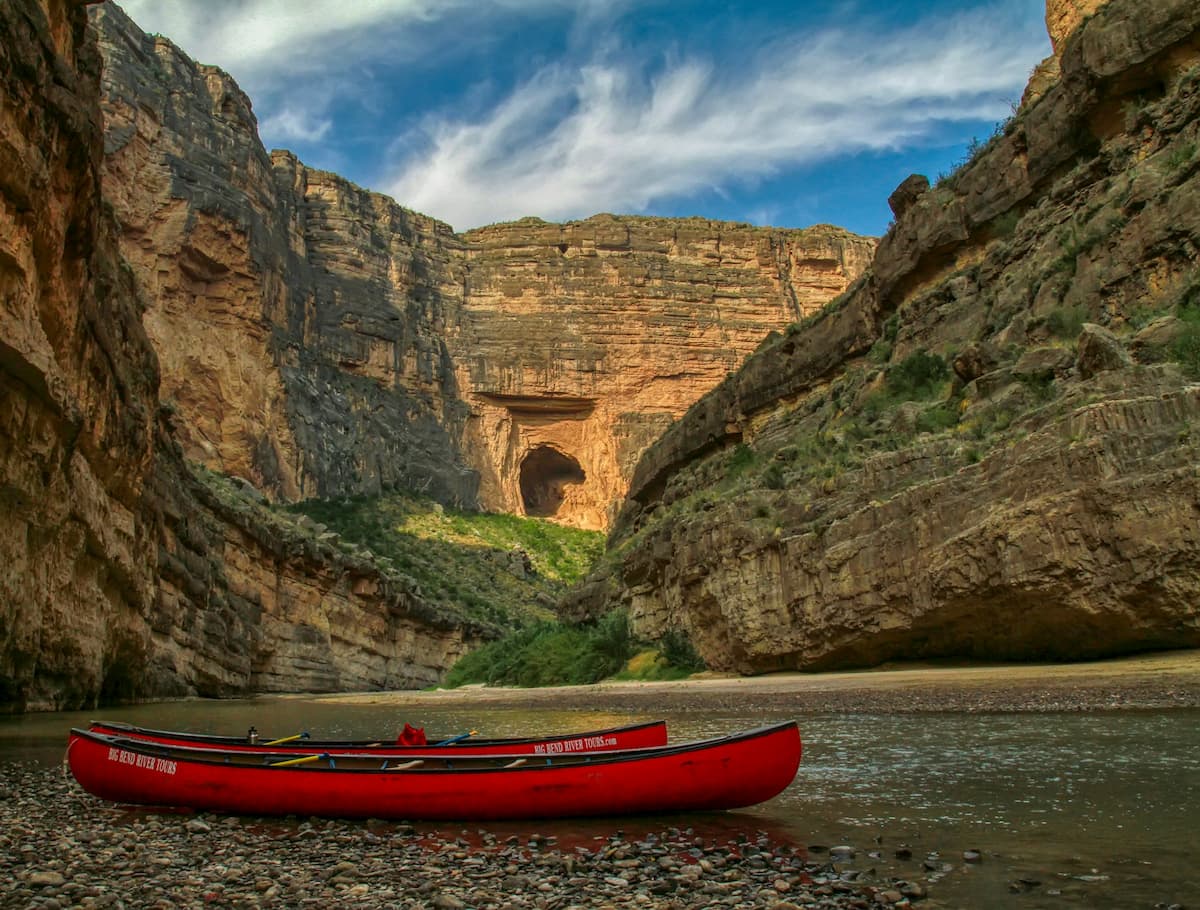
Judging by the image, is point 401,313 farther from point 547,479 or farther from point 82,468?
point 82,468

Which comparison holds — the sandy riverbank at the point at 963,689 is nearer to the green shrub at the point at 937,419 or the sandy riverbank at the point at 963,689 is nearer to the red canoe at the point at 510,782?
the green shrub at the point at 937,419

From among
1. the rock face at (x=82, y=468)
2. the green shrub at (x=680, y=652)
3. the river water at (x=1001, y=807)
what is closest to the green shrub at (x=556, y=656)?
the green shrub at (x=680, y=652)

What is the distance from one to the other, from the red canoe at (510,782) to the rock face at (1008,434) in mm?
7166

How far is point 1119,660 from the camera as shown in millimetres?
11477

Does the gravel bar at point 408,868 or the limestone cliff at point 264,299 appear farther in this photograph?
the limestone cliff at point 264,299

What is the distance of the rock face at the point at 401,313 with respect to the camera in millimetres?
51500

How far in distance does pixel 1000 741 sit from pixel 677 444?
27.4 m

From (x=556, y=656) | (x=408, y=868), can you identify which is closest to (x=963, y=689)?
(x=408, y=868)

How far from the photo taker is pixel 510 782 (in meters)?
6.48

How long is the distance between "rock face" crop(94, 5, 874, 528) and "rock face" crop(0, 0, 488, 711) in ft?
75.7

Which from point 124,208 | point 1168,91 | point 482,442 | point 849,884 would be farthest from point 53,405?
point 482,442

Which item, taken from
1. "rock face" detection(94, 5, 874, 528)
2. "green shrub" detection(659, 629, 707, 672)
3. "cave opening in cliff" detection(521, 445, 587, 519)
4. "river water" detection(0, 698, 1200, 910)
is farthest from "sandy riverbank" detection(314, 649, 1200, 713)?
"cave opening in cliff" detection(521, 445, 587, 519)

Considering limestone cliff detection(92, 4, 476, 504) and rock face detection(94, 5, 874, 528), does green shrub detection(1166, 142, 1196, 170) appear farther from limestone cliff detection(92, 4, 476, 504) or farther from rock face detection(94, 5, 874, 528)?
rock face detection(94, 5, 874, 528)

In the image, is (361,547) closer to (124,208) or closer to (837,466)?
(124,208)
